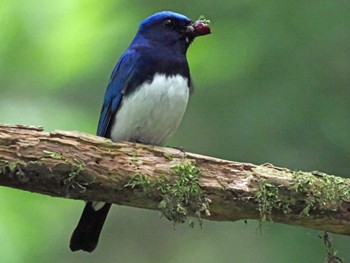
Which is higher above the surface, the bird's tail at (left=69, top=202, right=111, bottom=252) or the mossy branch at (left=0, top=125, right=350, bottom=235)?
the mossy branch at (left=0, top=125, right=350, bottom=235)

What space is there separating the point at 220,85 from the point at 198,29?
61 cm

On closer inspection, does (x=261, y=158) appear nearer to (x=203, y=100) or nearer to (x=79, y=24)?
(x=203, y=100)

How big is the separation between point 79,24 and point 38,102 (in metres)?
0.56

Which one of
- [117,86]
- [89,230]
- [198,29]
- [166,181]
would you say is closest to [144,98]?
[117,86]

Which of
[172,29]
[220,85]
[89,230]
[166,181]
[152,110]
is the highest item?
[172,29]

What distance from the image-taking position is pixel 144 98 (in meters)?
4.64

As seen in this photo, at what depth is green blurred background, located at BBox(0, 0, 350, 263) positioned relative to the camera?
515 centimetres

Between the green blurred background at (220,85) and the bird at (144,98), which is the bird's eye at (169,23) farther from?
the green blurred background at (220,85)

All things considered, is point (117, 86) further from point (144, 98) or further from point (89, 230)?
point (89, 230)

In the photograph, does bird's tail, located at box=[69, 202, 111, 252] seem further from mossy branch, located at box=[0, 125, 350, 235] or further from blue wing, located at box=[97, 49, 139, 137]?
mossy branch, located at box=[0, 125, 350, 235]

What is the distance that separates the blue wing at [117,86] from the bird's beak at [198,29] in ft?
1.16

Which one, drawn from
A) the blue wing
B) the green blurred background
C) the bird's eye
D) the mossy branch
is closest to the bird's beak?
the bird's eye

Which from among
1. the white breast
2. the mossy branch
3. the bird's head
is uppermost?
the bird's head

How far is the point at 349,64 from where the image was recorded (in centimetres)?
534
